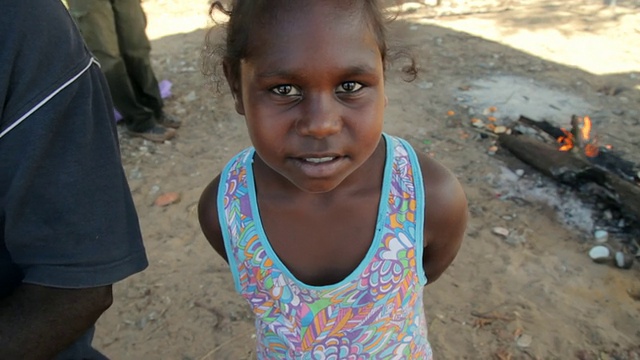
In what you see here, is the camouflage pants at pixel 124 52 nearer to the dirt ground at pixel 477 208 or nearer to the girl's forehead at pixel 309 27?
the dirt ground at pixel 477 208

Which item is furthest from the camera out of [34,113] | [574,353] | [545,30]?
[545,30]

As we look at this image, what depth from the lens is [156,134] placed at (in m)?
4.43

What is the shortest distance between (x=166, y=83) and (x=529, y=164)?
3.40 meters

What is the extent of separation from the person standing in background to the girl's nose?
3407mm

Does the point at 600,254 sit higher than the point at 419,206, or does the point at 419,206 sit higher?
the point at 419,206

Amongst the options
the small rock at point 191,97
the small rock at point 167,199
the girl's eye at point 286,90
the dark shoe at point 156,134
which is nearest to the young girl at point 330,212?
the girl's eye at point 286,90

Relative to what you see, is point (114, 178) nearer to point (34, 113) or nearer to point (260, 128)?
point (34, 113)

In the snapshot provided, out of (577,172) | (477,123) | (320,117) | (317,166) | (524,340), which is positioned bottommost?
(477,123)

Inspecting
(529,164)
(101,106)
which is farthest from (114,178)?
(529,164)

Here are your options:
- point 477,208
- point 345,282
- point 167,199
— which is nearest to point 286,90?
point 345,282

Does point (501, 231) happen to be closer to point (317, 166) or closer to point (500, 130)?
point (500, 130)

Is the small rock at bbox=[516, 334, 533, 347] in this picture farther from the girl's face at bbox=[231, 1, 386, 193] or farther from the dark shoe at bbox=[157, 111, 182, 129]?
the dark shoe at bbox=[157, 111, 182, 129]

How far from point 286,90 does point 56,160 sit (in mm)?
476

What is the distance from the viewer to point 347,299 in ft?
4.29
